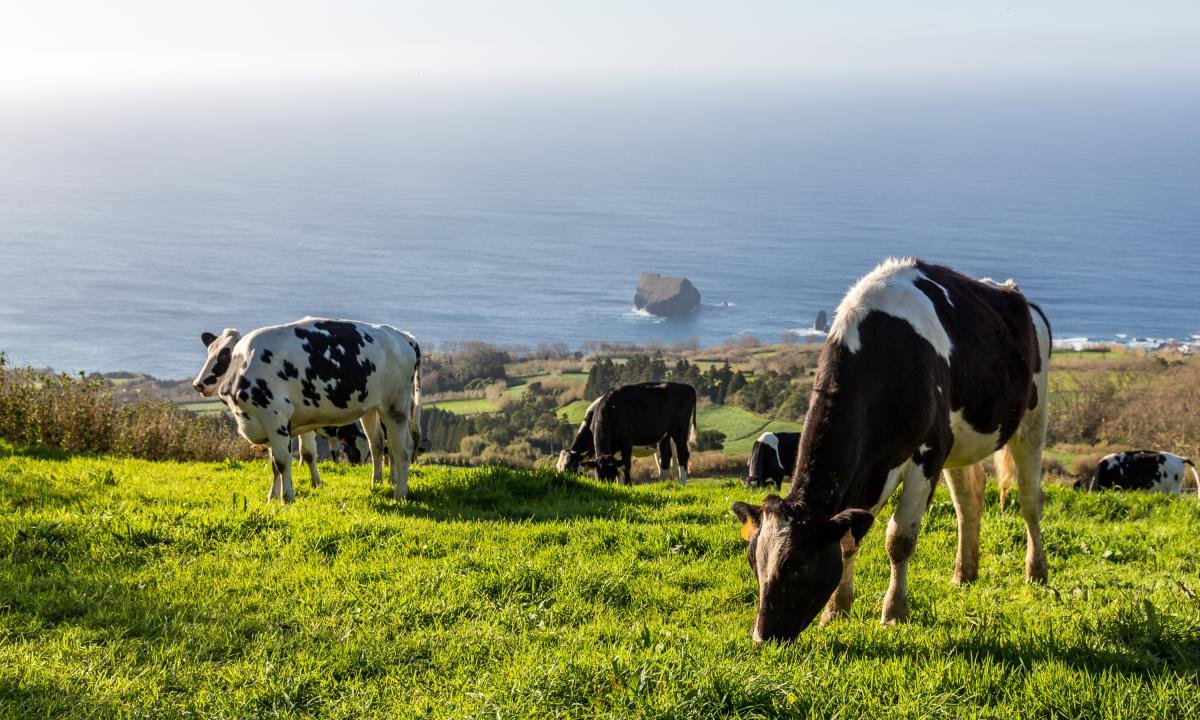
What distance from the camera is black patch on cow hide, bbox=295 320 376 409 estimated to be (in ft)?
42.0

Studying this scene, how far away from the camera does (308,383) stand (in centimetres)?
1276

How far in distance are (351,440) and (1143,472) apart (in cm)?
1596

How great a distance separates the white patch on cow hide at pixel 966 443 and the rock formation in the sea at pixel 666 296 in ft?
403

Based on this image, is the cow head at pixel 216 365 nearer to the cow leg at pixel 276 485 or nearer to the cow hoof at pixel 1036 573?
the cow leg at pixel 276 485

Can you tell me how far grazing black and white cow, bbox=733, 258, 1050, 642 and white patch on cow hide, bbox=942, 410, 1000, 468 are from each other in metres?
0.01

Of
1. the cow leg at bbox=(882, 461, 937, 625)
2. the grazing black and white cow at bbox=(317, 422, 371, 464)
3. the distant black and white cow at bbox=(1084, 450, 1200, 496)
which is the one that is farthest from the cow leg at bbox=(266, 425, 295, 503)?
the distant black and white cow at bbox=(1084, 450, 1200, 496)

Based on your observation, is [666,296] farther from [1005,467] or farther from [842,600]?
[842,600]

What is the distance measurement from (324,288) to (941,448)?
13909 cm

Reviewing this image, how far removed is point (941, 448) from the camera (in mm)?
6910

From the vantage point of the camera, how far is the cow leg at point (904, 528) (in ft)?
22.7

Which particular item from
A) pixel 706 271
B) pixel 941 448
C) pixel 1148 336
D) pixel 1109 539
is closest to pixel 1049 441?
pixel 1109 539

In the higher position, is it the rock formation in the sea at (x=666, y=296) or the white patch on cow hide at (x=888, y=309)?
the white patch on cow hide at (x=888, y=309)

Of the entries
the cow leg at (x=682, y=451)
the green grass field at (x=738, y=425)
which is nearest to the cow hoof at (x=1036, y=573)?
the cow leg at (x=682, y=451)

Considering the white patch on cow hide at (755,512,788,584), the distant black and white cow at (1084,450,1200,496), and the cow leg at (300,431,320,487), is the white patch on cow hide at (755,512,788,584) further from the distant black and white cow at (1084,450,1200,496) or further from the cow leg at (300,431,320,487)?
the distant black and white cow at (1084,450,1200,496)
